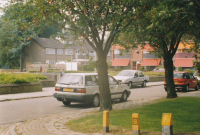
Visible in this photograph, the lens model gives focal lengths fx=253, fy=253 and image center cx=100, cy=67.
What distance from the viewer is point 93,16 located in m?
9.73

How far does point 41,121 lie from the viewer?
8.45 metres

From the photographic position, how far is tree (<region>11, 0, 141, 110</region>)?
9.41 meters

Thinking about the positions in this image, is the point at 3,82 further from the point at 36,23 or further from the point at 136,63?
the point at 136,63

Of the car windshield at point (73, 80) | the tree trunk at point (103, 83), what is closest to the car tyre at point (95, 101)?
the car windshield at point (73, 80)

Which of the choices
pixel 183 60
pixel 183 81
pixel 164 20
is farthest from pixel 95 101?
pixel 183 60

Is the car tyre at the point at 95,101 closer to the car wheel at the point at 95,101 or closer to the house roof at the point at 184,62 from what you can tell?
the car wheel at the point at 95,101

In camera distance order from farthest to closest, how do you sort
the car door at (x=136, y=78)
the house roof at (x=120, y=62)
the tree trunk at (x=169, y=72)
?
the house roof at (x=120, y=62) < the car door at (x=136, y=78) < the tree trunk at (x=169, y=72)

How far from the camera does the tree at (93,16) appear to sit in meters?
9.41

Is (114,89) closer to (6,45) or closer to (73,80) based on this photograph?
(73,80)

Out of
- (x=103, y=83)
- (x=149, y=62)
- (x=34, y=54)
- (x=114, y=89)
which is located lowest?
(x=114, y=89)

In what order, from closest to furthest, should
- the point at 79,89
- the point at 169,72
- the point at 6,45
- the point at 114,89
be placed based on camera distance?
the point at 79,89 < the point at 114,89 < the point at 169,72 < the point at 6,45

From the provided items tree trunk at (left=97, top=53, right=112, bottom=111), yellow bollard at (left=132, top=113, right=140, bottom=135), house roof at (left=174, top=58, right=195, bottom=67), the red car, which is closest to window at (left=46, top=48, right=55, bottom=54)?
house roof at (left=174, top=58, right=195, bottom=67)

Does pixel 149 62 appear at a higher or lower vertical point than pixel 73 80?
higher

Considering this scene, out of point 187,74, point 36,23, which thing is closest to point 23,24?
point 36,23
